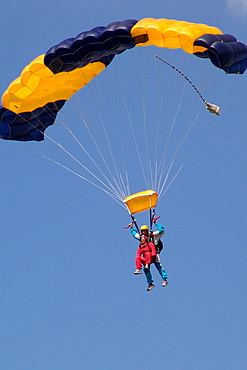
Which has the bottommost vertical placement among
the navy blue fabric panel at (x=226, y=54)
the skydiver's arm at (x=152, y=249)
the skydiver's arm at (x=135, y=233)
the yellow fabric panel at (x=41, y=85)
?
the skydiver's arm at (x=152, y=249)

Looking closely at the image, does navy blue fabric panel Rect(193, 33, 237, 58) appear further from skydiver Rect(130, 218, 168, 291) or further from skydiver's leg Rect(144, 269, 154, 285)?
skydiver's leg Rect(144, 269, 154, 285)

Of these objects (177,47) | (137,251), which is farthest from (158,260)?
(177,47)

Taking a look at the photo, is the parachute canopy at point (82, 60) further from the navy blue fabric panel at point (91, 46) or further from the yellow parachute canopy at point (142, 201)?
the yellow parachute canopy at point (142, 201)

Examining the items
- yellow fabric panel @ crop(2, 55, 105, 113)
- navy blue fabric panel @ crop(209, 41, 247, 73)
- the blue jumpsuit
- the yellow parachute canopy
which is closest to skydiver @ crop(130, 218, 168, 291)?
the blue jumpsuit

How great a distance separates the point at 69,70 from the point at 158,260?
5056 millimetres

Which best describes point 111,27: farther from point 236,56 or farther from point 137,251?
point 137,251

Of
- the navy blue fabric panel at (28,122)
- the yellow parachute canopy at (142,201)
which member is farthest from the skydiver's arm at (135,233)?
the navy blue fabric panel at (28,122)

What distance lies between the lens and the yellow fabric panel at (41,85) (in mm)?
25016

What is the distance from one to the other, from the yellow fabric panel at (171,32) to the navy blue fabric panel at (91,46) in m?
0.29

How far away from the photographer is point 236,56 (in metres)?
23.3

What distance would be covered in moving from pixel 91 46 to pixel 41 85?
2062 millimetres

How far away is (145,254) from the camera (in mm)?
23562

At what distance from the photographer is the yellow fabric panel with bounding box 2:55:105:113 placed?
82.1 feet

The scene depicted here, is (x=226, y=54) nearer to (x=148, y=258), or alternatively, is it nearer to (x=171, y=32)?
(x=171, y=32)
